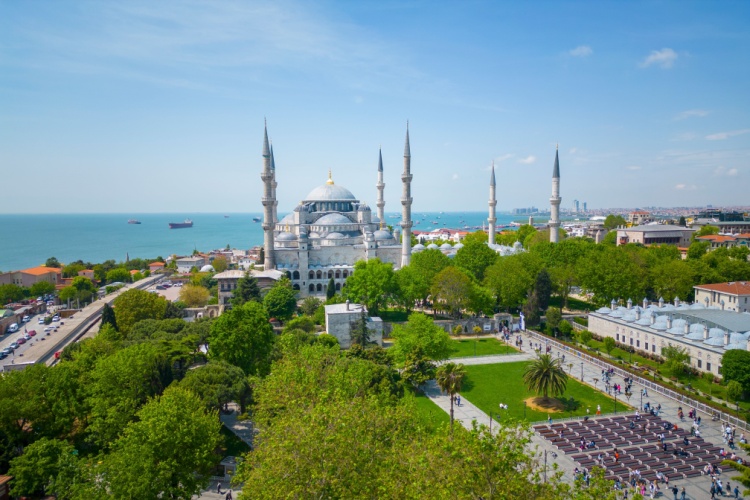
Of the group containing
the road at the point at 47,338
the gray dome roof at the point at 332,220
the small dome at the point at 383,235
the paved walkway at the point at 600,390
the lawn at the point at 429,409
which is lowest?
the paved walkway at the point at 600,390

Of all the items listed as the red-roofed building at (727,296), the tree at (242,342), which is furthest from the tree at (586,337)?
the tree at (242,342)

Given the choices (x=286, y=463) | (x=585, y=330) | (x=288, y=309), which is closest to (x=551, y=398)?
(x=585, y=330)

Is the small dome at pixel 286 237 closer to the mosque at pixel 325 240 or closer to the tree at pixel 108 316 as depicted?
the mosque at pixel 325 240

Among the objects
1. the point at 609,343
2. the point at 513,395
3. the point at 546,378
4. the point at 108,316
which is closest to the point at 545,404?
the point at 546,378

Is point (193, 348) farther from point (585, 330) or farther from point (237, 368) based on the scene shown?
point (585, 330)

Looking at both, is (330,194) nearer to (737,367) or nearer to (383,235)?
(383,235)

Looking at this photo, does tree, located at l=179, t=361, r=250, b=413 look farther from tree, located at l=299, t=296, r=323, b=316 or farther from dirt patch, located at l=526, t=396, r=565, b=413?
tree, located at l=299, t=296, r=323, b=316

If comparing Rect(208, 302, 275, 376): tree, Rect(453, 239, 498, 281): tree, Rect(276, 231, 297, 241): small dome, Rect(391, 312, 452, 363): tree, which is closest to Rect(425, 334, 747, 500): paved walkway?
Rect(391, 312, 452, 363): tree
